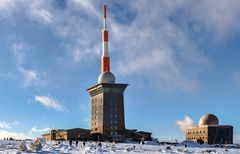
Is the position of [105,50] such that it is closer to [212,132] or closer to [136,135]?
[136,135]

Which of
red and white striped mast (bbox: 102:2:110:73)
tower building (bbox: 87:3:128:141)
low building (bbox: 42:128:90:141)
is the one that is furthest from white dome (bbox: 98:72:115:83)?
low building (bbox: 42:128:90:141)

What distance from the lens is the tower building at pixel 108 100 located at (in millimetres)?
148250

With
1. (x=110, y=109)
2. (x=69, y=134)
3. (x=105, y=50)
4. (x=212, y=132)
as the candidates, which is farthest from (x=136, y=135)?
(x=105, y=50)

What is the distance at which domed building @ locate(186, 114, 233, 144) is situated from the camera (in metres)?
142

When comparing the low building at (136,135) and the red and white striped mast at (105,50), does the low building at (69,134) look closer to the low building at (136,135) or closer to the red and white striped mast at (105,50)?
the low building at (136,135)

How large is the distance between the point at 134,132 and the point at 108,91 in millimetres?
16777

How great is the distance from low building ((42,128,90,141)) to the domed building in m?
35.9

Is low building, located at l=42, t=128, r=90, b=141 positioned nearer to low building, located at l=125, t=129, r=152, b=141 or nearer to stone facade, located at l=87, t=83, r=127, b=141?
stone facade, located at l=87, t=83, r=127, b=141

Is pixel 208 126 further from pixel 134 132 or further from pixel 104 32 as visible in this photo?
pixel 104 32

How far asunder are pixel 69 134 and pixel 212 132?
147ft

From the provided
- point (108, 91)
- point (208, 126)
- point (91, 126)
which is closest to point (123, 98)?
point (108, 91)

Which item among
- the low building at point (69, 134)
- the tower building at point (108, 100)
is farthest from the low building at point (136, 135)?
the low building at point (69, 134)

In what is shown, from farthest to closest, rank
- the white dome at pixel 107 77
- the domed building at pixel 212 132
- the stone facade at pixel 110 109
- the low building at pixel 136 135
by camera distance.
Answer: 1. the white dome at pixel 107 77
2. the stone facade at pixel 110 109
3. the domed building at pixel 212 132
4. the low building at pixel 136 135

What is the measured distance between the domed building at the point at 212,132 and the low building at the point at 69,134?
35.9 meters
